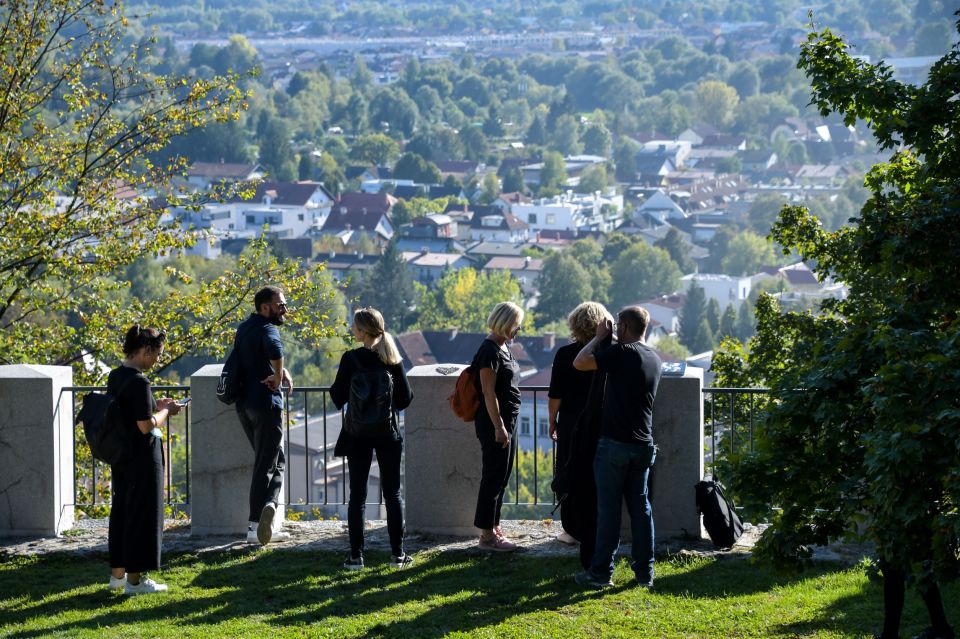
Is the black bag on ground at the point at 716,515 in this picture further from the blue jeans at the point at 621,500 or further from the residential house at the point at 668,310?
the residential house at the point at 668,310

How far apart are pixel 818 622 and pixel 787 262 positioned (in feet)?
467

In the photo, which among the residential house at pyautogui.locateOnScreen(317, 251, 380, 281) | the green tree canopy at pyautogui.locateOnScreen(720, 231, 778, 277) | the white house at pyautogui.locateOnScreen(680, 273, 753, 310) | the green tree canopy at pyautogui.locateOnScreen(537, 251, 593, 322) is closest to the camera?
the green tree canopy at pyautogui.locateOnScreen(537, 251, 593, 322)

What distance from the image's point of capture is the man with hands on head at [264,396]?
7.67 m

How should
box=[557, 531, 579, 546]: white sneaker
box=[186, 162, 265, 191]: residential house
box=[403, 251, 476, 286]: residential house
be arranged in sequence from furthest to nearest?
1. box=[186, 162, 265, 191]: residential house
2. box=[403, 251, 476, 286]: residential house
3. box=[557, 531, 579, 546]: white sneaker

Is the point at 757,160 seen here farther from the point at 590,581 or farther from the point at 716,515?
the point at 590,581

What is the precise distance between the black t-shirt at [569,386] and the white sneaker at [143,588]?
7.62 feet

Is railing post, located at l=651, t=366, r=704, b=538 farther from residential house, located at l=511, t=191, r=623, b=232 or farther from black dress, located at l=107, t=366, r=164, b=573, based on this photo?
residential house, located at l=511, t=191, r=623, b=232

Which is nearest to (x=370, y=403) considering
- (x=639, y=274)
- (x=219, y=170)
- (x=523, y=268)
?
(x=523, y=268)

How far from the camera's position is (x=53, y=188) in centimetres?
1460

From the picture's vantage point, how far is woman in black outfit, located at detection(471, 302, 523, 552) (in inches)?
287

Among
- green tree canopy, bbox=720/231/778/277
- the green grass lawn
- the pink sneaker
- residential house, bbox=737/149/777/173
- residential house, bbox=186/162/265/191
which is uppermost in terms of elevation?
residential house, bbox=737/149/777/173

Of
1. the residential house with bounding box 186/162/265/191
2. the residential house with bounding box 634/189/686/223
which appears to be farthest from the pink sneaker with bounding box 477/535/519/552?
the residential house with bounding box 634/189/686/223

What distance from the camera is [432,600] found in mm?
6934

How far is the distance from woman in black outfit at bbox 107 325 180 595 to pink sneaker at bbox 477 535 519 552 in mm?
1860
